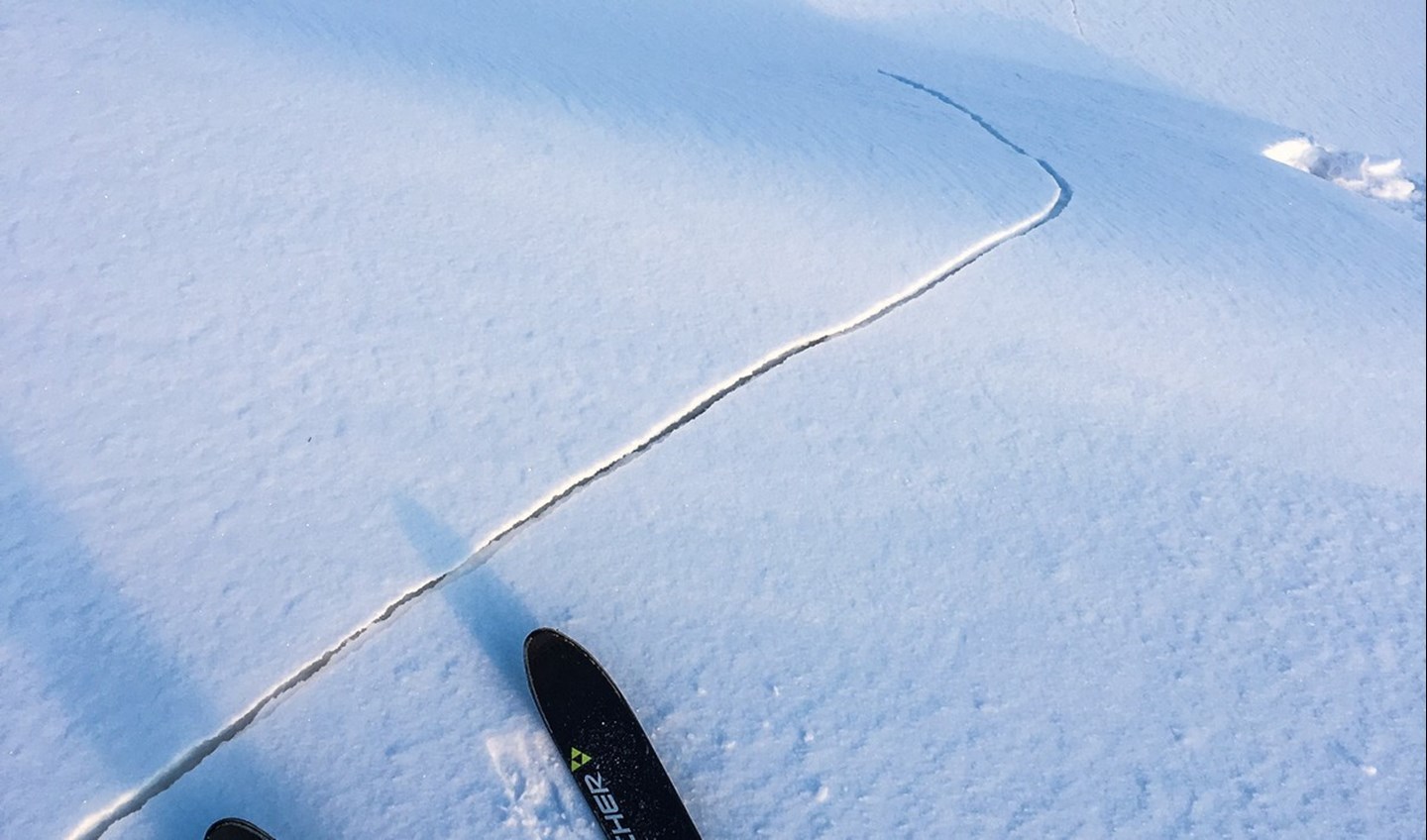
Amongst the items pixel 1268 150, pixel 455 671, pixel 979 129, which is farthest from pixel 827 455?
pixel 1268 150

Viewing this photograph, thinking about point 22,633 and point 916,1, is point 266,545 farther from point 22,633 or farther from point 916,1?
point 916,1

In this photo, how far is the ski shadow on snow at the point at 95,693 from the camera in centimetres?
146

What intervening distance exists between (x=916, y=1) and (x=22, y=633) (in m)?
4.88

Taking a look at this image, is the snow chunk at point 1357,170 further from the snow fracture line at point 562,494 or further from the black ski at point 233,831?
the black ski at point 233,831

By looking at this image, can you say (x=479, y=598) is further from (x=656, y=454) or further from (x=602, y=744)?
(x=656, y=454)

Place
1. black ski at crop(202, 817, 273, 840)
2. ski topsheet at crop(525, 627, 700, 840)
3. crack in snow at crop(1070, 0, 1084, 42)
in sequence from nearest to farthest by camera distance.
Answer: black ski at crop(202, 817, 273, 840) < ski topsheet at crop(525, 627, 700, 840) < crack in snow at crop(1070, 0, 1084, 42)

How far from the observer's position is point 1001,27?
4902 mm

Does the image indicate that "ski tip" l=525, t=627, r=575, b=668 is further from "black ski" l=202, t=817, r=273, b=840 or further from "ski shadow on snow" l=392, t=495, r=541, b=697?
"black ski" l=202, t=817, r=273, b=840

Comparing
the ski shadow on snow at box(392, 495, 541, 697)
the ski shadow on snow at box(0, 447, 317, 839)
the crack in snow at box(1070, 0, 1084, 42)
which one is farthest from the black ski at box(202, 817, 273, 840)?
the crack in snow at box(1070, 0, 1084, 42)

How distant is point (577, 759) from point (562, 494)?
0.62m

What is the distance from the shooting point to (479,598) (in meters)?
1.80

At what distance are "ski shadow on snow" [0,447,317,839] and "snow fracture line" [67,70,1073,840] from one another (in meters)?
0.02

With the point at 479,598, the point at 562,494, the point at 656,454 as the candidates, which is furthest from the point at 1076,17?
the point at 479,598

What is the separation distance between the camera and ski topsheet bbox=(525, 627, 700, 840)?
1.55 metres
